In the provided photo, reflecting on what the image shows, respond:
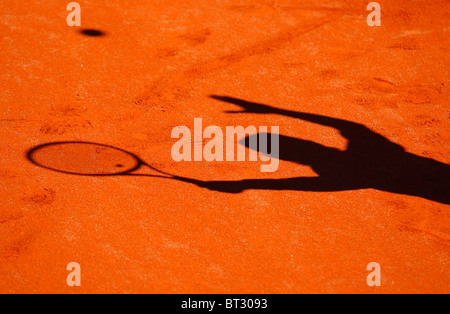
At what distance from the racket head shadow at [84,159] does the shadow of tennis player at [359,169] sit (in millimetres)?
903

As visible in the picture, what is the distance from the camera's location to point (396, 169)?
24.2ft

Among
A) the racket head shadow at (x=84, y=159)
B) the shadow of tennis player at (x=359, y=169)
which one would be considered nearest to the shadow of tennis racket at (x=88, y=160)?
the racket head shadow at (x=84, y=159)

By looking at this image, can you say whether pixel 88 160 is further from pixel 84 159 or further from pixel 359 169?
pixel 359 169

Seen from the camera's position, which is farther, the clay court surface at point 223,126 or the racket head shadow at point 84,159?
the racket head shadow at point 84,159

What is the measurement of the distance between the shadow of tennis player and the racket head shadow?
2.96 feet

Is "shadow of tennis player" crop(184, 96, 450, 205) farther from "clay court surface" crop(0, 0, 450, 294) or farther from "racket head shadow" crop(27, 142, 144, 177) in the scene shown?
"racket head shadow" crop(27, 142, 144, 177)

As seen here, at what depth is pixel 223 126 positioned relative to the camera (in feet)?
26.1

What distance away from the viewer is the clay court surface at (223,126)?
607 centimetres

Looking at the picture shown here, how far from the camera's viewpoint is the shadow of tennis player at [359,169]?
708 cm

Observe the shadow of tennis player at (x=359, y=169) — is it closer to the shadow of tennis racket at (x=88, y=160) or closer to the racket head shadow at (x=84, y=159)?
the shadow of tennis racket at (x=88, y=160)

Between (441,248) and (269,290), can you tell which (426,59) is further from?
(269,290)

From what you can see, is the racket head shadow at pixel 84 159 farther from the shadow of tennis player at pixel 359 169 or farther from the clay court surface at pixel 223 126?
the shadow of tennis player at pixel 359 169

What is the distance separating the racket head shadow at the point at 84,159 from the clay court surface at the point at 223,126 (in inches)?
4.1
